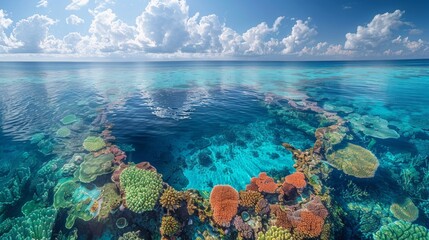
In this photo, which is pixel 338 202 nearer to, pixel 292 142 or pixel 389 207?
pixel 389 207

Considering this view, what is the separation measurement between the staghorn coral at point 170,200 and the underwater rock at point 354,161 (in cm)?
992

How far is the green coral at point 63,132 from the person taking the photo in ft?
52.3

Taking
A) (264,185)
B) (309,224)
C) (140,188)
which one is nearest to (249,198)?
(264,185)

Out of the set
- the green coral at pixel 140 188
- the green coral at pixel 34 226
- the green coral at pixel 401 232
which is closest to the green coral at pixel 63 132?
the green coral at pixel 34 226

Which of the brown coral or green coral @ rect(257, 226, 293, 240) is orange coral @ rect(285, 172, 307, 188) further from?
green coral @ rect(257, 226, 293, 240)

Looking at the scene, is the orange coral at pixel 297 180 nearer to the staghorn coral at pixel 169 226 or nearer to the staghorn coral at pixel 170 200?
the staghorn coral at pixel 170 200

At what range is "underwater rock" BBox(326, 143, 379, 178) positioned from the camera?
1156 centimetres

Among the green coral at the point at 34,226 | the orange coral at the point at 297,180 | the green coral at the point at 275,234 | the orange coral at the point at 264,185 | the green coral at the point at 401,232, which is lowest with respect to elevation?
the green coral at the point at 34,226

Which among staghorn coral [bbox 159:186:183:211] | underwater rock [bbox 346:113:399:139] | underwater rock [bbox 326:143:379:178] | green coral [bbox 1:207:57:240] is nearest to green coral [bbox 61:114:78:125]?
green coral [bbox 1:207:57:240]

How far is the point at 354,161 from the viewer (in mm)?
12352

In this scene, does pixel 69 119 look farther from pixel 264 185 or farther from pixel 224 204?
pixel 264 185

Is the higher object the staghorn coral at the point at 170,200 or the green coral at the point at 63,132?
the staghorn coral at the point at 170,200

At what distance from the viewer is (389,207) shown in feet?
31.8

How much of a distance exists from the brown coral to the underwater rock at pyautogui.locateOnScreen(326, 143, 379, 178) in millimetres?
6521
